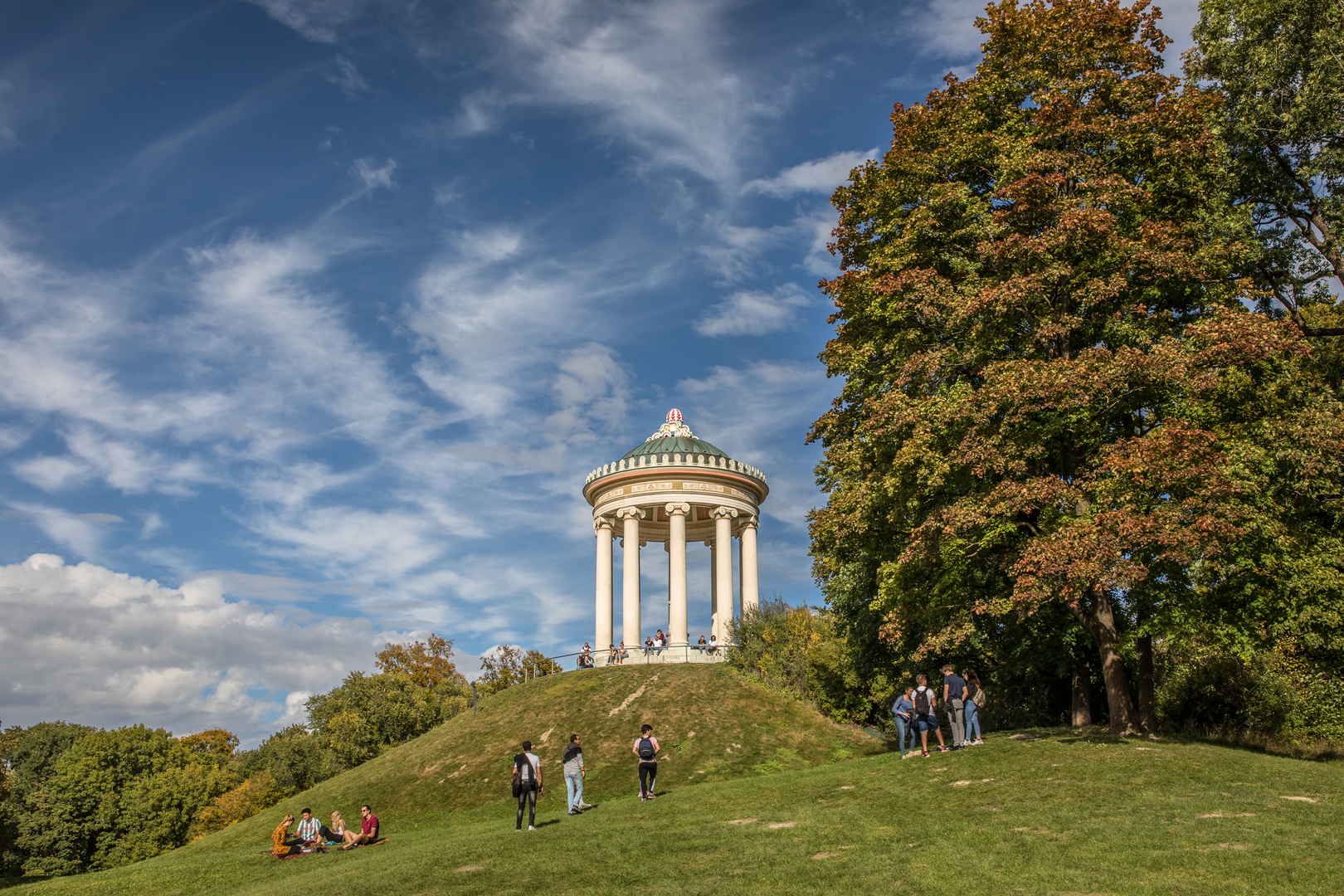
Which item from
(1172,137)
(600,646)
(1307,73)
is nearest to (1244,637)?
(1172,137)

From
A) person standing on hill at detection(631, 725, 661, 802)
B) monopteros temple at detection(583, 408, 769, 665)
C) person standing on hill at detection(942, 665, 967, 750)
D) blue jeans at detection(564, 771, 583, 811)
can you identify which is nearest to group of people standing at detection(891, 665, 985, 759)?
person standing on hill at detection(942, 665, 967, 750)

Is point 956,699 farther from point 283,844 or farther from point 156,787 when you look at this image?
point 156,787

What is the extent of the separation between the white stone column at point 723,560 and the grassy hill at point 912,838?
1917 centimetres

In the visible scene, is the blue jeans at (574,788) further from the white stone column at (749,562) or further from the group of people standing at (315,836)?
the white stone column at (749,562)

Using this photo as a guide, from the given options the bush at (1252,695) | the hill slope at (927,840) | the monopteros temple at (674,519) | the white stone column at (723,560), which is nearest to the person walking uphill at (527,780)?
the hill slope at (927,840)

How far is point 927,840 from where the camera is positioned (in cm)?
1245

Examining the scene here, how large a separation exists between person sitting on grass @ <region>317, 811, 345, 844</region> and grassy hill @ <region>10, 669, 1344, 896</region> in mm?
1025

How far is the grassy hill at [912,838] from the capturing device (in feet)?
33.4

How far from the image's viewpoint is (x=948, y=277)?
22766 mm

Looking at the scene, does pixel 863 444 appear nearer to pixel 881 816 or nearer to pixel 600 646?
pixel 881 816

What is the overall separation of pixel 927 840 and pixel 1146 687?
10862 millimetres

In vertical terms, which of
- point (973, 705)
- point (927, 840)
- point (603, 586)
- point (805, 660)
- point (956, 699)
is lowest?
point (927, 840)

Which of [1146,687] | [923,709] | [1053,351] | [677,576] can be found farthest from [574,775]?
[677,576]

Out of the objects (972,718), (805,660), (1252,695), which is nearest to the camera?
(972,718)
